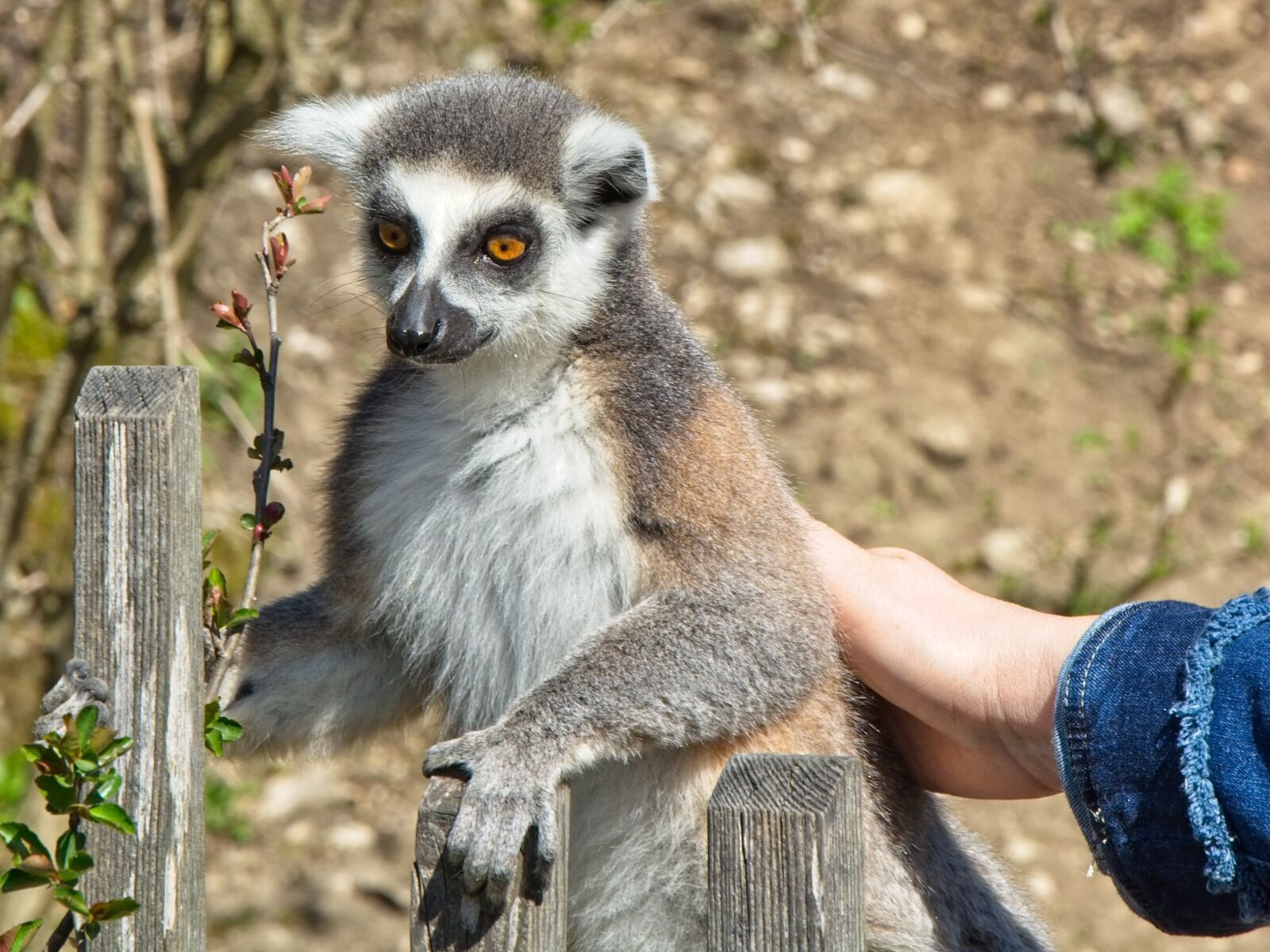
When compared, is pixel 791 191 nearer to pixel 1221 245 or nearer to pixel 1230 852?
pixel 1221 245

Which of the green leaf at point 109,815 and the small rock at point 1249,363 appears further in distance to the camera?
the small rock at point 1249,363

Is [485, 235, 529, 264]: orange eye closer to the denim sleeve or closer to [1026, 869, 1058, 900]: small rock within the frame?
the denim sleeve

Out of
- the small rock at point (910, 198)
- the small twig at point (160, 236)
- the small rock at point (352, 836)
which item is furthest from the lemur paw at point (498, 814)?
the small rock at point (910, 198)

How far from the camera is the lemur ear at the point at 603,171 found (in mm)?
3467

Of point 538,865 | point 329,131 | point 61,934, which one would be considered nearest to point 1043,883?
point 538,865

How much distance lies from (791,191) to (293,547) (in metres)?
3.53

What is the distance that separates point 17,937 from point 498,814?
0.81m

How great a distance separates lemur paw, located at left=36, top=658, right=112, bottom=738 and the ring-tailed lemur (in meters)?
0.93

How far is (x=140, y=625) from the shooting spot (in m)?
2.07

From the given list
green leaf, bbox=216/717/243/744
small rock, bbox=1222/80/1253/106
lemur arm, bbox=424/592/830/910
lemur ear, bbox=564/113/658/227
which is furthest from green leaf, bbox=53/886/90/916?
small rock, bbox=1222/80/1253/106

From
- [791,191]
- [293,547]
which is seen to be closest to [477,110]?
[293,547]

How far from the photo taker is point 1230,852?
2.30m

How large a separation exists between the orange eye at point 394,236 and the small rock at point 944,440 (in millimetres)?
3989

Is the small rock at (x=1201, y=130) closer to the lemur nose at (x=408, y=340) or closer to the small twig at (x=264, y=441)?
the lemur nose at (x=408, y=340)
